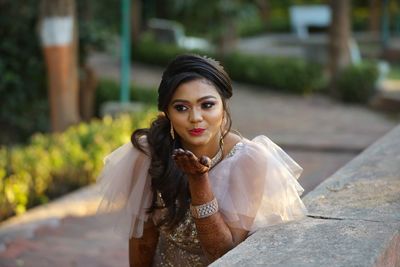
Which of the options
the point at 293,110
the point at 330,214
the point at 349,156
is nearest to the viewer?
the point at 330,214

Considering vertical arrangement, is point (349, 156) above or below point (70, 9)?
below

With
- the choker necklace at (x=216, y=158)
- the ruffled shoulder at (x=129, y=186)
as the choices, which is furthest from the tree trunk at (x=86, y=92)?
the choker necklace at (x=216, y=158)

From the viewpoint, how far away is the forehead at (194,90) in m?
2.55

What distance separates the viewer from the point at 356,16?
29.0 metres

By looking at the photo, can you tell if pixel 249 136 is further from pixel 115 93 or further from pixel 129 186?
pixel 129 186

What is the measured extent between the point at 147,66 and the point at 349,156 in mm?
10913

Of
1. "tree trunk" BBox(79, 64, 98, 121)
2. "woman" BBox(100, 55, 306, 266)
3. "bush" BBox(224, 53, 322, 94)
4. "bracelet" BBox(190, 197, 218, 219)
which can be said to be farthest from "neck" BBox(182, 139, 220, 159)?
"bush" BBox(224, 53, 322, 94)

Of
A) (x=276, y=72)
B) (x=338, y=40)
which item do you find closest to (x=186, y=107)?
(x=338, y=40)

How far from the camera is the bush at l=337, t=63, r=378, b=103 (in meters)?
13.7

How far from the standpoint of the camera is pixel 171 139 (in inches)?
106

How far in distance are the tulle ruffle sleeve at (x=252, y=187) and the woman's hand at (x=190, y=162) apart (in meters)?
0.19

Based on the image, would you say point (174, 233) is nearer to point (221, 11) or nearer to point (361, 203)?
point (361, 203)

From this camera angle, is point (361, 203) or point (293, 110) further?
point (293, 110)

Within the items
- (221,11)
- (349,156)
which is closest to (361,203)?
(349,156)
